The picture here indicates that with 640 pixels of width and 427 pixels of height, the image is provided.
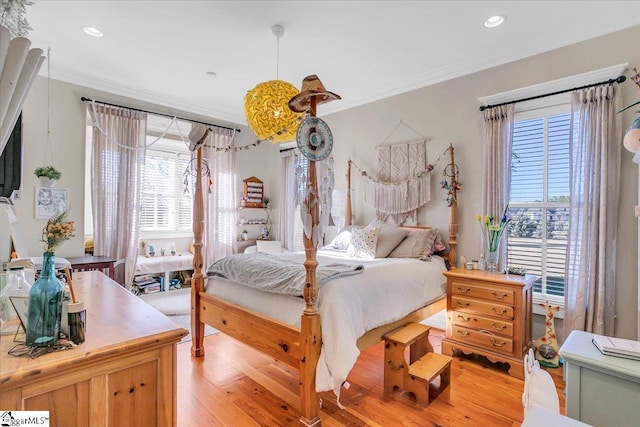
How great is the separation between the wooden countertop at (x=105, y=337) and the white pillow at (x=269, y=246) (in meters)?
3.53

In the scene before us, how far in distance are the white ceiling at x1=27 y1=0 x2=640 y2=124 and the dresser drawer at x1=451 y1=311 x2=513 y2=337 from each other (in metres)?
2.48

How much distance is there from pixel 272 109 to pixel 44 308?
6.25 feet

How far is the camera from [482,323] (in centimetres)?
261

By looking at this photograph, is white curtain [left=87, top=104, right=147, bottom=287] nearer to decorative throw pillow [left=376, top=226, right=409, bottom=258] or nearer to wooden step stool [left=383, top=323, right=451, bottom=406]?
→ decorative throw pillow [left=376, top=226, right=409, bottom=258]

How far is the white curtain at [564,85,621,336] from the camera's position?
7.90ft

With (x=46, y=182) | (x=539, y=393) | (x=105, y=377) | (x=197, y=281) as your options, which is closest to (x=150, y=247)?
(x=46, y=182)

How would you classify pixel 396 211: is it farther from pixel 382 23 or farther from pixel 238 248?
pixel 238 248

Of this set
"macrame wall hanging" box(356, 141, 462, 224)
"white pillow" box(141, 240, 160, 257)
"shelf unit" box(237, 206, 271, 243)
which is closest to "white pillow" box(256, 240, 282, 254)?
"shelf unit" box(237, 206, 271, 243)

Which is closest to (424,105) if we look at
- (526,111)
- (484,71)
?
(484,71)

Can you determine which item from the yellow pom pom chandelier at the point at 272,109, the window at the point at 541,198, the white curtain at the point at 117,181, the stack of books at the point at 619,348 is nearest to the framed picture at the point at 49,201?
the white curtain at the point at 117,181

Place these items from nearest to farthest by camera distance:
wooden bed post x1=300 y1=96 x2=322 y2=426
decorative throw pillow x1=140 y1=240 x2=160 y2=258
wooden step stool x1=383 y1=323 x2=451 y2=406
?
wooden bed post x1=300 y1=96 x2=322 y2=426 < wooden step stool x1=383 y1=323 x2=451 y2=406 < decorative throw pillow x1=140 y1=240 x2=160 y2=258

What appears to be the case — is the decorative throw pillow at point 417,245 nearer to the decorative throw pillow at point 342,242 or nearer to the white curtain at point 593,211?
the decorative throw pillow at point 342,242

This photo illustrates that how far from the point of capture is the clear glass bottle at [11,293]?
38.6 inches

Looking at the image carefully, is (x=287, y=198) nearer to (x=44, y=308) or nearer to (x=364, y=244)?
(x=364, y=244)
